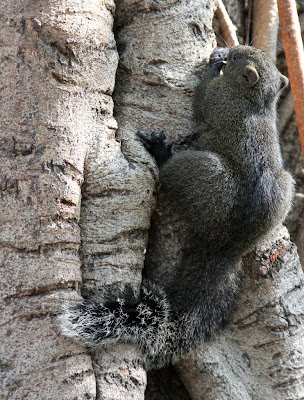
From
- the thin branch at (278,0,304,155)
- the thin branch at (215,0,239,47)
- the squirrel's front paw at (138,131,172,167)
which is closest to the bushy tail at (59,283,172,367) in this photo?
the squirrel's front paw at (138,131,172,167)

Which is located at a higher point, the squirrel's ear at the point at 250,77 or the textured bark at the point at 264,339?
the squirrel's ear at the point at 250,77

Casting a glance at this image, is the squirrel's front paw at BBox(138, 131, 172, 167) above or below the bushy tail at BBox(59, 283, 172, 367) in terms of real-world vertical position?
above

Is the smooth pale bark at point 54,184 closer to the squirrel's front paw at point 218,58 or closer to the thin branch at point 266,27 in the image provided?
the squirrel's front paw at point 218,58

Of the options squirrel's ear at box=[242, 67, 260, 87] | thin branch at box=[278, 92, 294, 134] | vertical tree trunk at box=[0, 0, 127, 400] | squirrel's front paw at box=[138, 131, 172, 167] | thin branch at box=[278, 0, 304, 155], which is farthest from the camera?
thin branch at box=[278, 92, 294, 134]

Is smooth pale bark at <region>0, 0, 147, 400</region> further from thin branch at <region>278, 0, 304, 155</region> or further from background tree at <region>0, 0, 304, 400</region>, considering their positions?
thin branch at <region>278, 0, 304, 155</region>

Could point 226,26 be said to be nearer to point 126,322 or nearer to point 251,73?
point 251,73

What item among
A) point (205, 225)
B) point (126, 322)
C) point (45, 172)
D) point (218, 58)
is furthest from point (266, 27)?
point (126, 322)

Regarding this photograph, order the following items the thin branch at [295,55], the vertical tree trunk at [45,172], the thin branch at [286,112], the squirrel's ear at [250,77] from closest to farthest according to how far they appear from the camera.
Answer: the vertical tree trunk at [45,172] → the squirrel's ear at [250,77] → the thin branch at [295,55] → the thin branch at [286,112]

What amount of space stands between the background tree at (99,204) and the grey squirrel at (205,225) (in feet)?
0.32

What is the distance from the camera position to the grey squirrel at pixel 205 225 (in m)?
2.68

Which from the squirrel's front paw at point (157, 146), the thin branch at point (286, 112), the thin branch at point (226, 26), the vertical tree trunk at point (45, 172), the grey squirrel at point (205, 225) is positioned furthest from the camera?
the thin branch at point (286, 112)

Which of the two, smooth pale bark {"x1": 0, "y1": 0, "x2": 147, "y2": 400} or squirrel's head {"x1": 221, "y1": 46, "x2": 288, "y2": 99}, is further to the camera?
squirrel's head {"x1": 221, "y1": 46, "x2": 288, "y2": 99}

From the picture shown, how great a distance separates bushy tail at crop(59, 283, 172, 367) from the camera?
245 centimetres

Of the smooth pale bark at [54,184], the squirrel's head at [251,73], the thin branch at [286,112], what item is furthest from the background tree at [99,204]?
the thin branch at [286,112]
